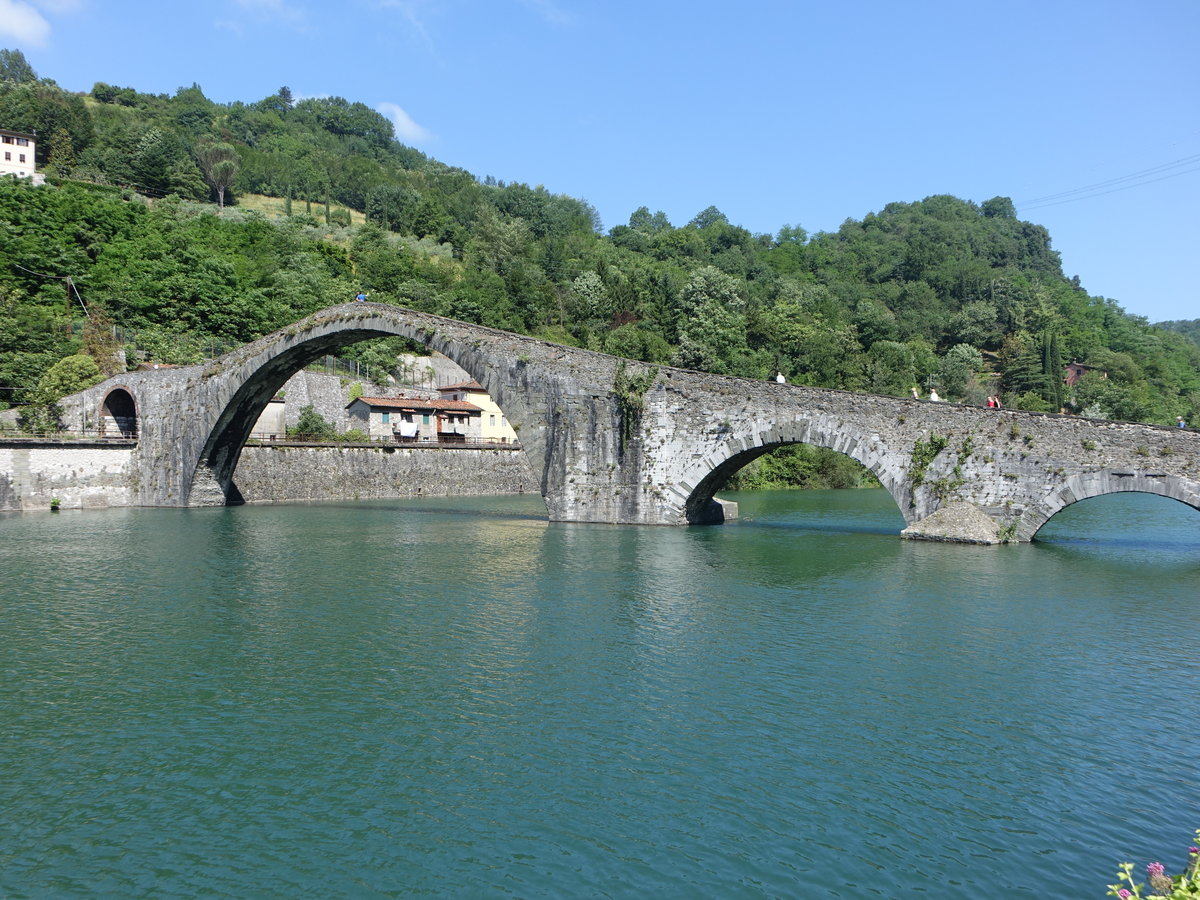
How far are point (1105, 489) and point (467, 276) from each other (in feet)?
227

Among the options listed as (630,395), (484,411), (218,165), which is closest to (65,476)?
(630,395)

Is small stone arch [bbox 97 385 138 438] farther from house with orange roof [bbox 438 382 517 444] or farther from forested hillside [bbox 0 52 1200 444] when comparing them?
house with orange roof [bbox 438 382 517 444]

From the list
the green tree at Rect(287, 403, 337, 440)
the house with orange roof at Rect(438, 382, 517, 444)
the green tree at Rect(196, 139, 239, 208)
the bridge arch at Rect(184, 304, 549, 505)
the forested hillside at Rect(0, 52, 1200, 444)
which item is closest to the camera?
the bridge arch at Rect(184, 304, 549, 505)

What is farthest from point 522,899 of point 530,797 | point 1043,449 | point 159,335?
point 159,335

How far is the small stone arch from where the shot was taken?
148 feet

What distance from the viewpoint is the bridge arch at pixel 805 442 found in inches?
1063

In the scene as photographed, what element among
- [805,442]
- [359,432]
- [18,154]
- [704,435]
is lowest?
[805,442]

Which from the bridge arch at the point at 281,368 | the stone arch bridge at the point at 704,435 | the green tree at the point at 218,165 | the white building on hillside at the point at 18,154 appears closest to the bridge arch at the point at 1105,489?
the stone arch bridge at the point at 704,435

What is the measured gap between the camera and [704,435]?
29.4 meters

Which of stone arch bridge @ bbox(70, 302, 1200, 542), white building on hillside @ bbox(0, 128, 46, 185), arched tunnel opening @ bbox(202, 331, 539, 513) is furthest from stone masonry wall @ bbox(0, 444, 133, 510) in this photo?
white building on hillside @ bbox(0, 128, 46, 185)

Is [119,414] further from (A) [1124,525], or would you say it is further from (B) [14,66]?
(B) [14,66]

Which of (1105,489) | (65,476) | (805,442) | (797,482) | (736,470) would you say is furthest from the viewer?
(797,482)

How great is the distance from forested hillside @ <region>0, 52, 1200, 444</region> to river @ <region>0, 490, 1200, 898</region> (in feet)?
122

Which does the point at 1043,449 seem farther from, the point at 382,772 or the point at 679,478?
the point at 382,772
